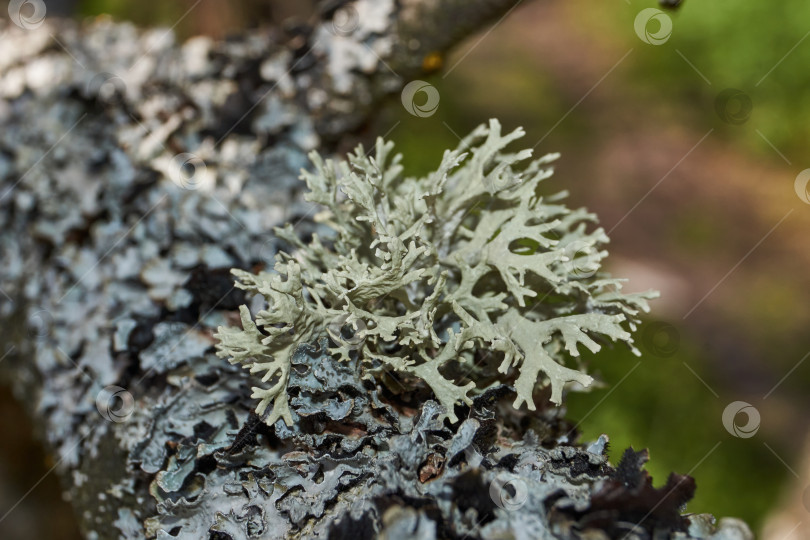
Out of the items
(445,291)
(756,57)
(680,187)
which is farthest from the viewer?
(680,187)

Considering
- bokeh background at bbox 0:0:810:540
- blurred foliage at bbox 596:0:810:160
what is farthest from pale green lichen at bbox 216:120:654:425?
blurred foliage at bbox 596:0:810:160

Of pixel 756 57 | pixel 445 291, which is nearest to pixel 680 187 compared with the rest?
pixel 756 57

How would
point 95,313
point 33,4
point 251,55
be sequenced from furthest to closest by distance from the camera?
point 33,4 < point 251,55 < point 95,313

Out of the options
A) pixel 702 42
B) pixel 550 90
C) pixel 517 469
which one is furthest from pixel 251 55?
pixel 702 42

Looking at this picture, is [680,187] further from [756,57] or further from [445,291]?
[445,291]

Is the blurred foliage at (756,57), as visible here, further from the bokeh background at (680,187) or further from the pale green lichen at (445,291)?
the pale green lichen at (445,291)

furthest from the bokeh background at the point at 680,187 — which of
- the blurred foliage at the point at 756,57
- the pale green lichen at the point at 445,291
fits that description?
the pale green lichen at the point at 445,291

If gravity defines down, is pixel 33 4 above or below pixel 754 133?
below

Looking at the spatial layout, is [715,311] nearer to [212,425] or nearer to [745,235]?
[745,235]
